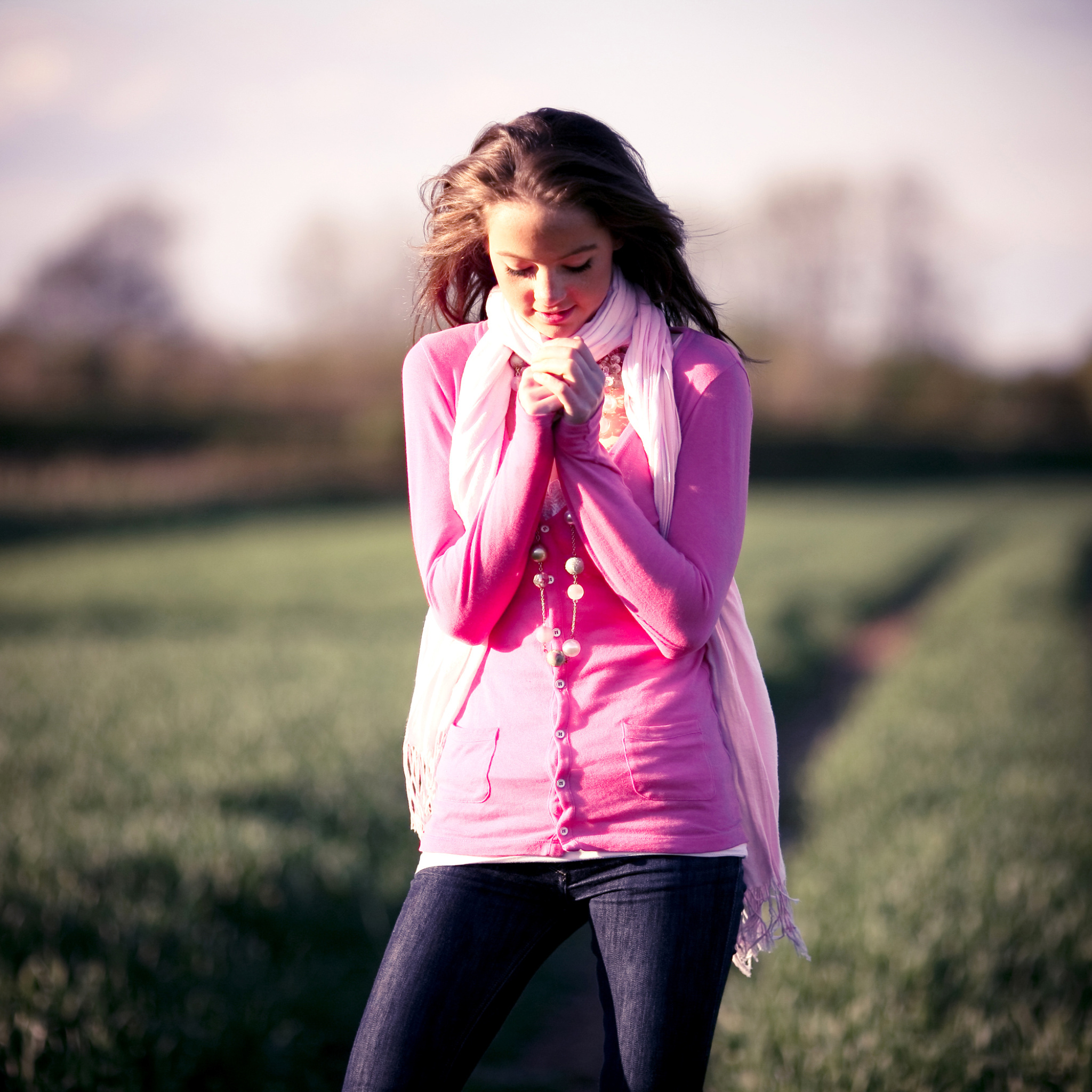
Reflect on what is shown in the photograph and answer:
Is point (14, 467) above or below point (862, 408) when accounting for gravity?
above

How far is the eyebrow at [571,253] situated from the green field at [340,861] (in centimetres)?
245

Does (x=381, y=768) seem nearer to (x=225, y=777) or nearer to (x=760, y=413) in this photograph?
(x=225, y=777)

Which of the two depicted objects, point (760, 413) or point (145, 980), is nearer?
point (145, 980)

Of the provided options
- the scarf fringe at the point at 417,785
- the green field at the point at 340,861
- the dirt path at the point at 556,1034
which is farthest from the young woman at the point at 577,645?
the dirt path at the point at 556,1034

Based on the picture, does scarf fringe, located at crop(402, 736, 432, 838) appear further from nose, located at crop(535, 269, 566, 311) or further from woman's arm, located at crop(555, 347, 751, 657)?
nose, located at crop(535, 269, 566, 311)

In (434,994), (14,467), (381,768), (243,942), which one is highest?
(434,994)

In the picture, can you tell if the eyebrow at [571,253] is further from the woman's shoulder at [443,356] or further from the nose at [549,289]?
the woman's shoulder at [443,356]

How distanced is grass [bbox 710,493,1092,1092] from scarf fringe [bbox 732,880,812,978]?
1.59 m

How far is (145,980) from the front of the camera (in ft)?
11.1

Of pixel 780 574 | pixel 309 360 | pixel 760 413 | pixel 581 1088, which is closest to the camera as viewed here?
pixel 581 1088

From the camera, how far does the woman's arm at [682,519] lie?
Answer: 1562 mm

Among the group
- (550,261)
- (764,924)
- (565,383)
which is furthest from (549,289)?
(764,924)

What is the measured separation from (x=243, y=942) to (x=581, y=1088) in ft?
4.19

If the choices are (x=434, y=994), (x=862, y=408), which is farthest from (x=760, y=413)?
(x=434, y=994)
